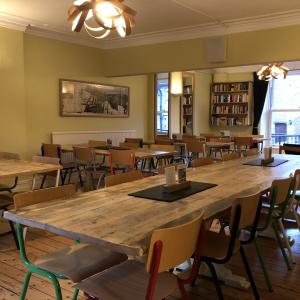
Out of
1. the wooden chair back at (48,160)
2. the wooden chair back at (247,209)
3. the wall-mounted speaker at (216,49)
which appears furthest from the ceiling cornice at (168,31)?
the wooden chair back at (247,209)

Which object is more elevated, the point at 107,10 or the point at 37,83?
the point at 107,10

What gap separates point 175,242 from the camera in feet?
5.04

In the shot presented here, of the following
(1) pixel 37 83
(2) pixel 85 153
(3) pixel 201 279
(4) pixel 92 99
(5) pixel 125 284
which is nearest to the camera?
(5) pixel 125 284

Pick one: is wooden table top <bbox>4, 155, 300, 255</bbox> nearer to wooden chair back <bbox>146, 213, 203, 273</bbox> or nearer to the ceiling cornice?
wooden chair back <bbox>146, 213, 203, 273</bbox>

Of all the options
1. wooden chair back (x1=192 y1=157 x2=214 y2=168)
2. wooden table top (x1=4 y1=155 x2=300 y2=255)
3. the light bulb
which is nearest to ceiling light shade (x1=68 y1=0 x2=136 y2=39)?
the light bulb

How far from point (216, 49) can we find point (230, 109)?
491 cm

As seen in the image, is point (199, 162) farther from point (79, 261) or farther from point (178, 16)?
point (178, 16)

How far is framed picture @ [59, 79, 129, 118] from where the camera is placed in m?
6.95

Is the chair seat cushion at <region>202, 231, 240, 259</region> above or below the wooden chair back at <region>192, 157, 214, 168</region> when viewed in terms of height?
below

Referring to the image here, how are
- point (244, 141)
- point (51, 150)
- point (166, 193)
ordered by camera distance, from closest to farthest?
point (166, 193) < point (51, 150) < point (244, 141)

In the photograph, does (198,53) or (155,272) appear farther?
(198,53)

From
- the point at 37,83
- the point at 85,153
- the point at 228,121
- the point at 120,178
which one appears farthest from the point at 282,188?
the point at 228,121

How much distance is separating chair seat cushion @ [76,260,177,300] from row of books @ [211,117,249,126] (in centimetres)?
943

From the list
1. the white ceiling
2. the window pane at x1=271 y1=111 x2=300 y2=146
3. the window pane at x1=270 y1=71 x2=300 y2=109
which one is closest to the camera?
the white ceiling
